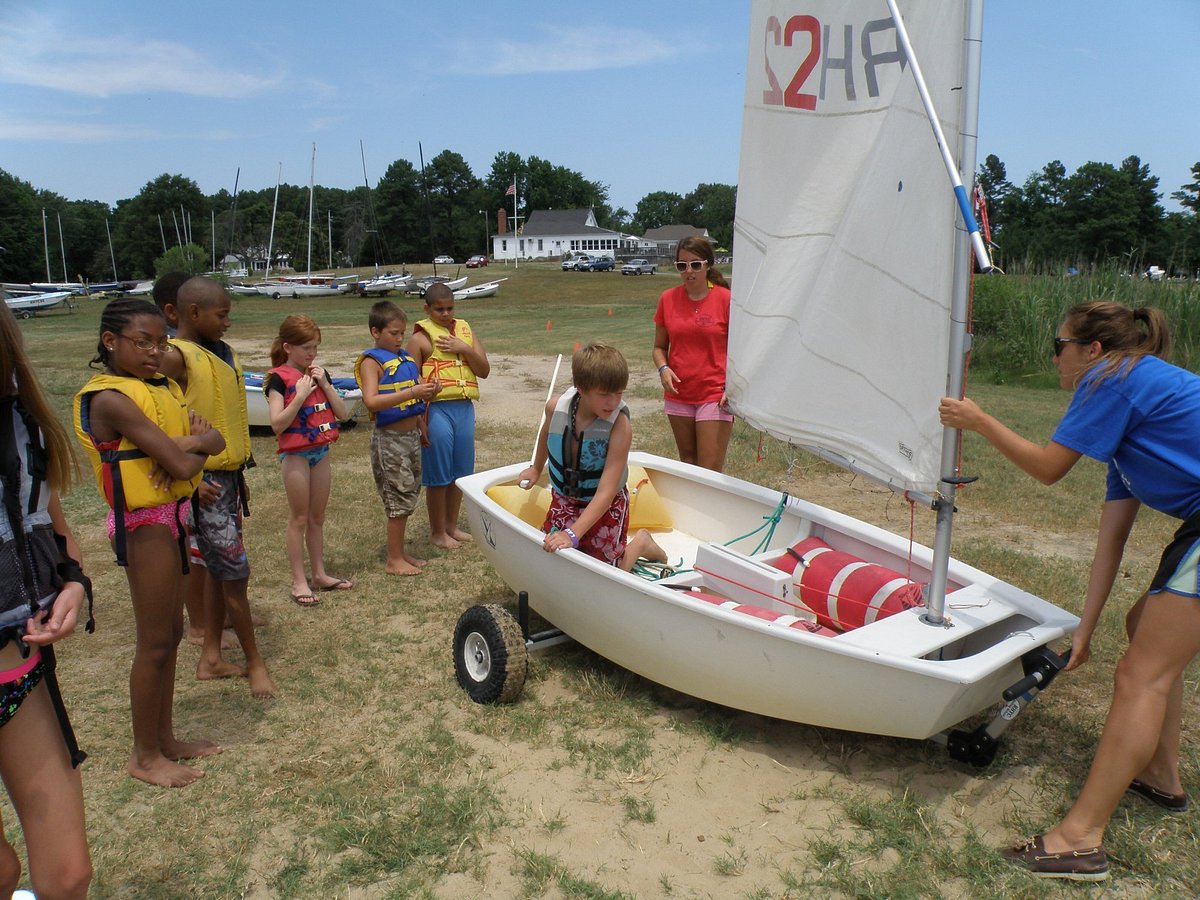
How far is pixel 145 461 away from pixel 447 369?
2.48 meters

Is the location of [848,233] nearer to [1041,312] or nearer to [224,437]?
[224,437]

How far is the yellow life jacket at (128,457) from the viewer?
2.67 m

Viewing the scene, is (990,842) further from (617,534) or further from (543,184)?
(543,184)

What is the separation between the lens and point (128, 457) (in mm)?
2719

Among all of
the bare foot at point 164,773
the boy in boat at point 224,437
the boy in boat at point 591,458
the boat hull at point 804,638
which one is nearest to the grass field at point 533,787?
the bare foot at point 164,773

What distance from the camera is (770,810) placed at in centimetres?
294

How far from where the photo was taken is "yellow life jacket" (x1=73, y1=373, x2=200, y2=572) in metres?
2.67

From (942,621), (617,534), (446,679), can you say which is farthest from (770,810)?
(446,679)

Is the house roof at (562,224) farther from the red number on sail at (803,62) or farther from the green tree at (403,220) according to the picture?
the red number on sail at (803,62)

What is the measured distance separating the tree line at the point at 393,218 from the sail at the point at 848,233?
122ft

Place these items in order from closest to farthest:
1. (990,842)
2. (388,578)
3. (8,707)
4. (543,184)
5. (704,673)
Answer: (8,707) → (990,842) → (704,673) → (388,578) → (543,184)

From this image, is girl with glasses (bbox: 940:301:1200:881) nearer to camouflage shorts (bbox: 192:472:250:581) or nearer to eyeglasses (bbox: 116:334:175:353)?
eyeglasses (bbox: 116:334:175:353)

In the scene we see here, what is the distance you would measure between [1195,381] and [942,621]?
1.08 m

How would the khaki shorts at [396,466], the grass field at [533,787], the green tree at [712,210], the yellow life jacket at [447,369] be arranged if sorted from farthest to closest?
the green tree at [712,210] → the yellow life jacket at [447,369] → the khaki shorts at [396,466] → the grass field at [533,787]
